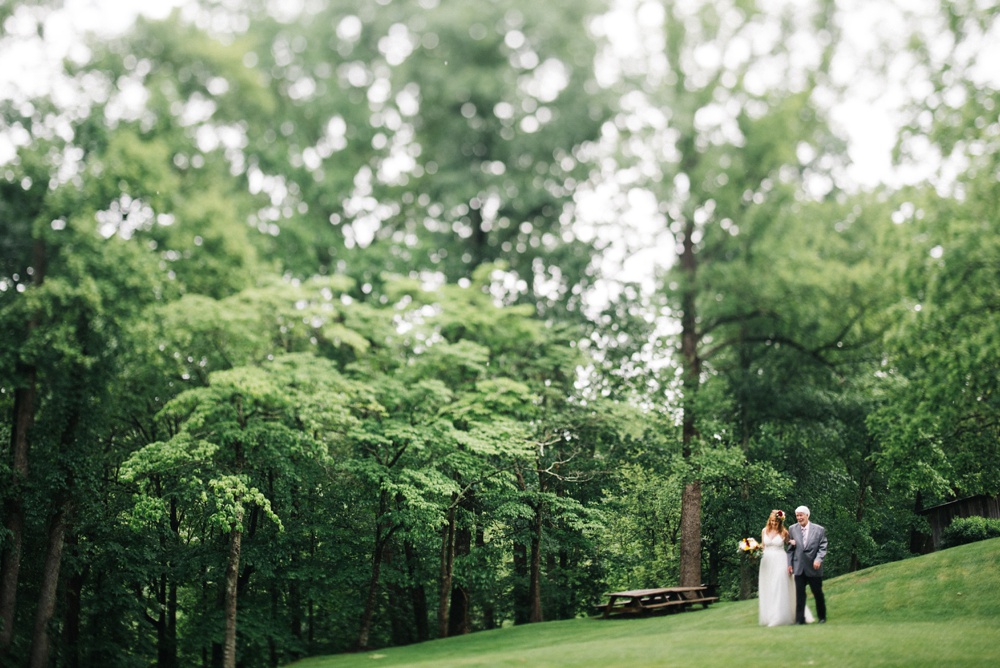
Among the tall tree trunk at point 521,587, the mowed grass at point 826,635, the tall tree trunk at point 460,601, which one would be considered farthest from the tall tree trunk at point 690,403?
the tall tree trunk at point 460,601

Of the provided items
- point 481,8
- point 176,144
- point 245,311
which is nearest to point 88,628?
point 245,311

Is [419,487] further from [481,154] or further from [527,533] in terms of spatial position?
[481,154]

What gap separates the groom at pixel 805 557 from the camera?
37.0 ft

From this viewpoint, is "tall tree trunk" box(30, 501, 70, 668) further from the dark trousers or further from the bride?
the dark trousers

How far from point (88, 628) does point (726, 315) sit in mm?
20252

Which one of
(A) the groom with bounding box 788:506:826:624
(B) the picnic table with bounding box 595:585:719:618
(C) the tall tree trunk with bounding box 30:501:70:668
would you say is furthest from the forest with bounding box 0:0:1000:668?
(A) the groom with bounding box 788:506:826:624

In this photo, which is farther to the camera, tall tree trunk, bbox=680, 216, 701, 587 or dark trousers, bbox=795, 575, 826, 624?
tall tree trunk, bbox=680, 216, 701, 587

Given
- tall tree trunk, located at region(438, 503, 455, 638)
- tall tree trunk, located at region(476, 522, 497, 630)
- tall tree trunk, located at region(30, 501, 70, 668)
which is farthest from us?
tall tree trunk, located at region(476, 522, 497, 630)

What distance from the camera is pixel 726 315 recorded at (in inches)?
926

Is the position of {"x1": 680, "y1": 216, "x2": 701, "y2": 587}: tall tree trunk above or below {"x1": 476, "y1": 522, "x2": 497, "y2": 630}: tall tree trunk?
above

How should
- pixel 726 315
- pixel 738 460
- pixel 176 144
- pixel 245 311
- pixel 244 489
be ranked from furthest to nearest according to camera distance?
pixel 726 315, pixel 176 144, pixel 738 460, pixel 245 311, pixel 244 489

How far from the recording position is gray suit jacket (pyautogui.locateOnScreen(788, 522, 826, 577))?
36.9 feet

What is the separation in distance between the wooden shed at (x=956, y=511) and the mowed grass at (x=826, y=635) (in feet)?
18.7

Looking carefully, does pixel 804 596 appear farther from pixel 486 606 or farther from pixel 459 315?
pixel 486 606
